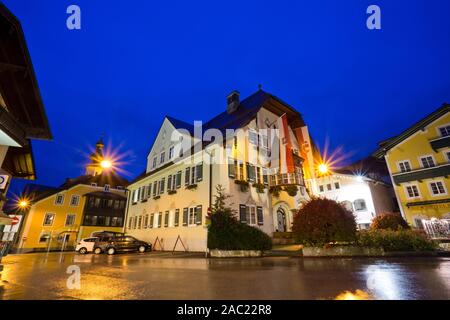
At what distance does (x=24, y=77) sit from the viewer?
22.7 ft

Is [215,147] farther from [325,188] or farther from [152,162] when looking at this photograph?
[325,188]

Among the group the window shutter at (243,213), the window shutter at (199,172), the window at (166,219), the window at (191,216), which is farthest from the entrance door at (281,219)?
the window at (166,219)

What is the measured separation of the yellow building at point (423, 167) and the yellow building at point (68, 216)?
136 ft

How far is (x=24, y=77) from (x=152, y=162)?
73.1 feet

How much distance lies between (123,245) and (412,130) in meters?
33.9

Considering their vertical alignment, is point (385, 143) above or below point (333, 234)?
above

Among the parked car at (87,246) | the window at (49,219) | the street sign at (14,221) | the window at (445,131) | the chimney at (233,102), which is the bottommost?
the parked car at (87,246)

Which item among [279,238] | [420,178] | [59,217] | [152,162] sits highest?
[152,162]

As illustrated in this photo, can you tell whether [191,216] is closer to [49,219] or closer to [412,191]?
[412,191]

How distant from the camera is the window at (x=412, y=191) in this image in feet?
80.7

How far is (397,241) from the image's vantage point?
12.0 metres

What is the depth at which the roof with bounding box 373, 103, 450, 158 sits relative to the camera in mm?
24670

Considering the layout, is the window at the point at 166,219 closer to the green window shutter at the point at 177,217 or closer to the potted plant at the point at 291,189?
the green window shutter at the point at 177,217

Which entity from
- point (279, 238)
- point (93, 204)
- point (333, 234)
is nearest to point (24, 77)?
point (333, 234)
